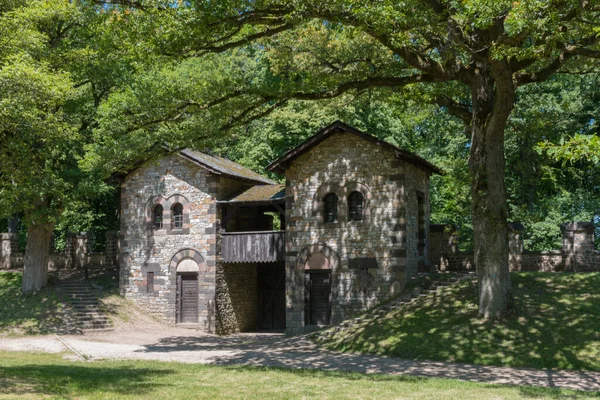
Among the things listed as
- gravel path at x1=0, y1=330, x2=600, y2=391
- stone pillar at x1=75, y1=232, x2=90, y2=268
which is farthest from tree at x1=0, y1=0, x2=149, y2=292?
gravel path at x1=0, y1=330, x2=600, y2=391

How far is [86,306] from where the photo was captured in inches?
1069

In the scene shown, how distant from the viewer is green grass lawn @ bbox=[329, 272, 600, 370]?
16578 millimetres

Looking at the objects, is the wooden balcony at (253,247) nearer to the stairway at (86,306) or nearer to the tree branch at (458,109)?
the stairway at (86,306)

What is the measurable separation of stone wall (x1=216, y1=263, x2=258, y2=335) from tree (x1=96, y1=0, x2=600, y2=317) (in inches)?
382

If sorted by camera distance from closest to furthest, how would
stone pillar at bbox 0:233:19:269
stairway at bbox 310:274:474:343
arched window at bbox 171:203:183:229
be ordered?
stairway at bbox 310:274:474:343, arched window at bbox 171:203:183:229, stone pillar at bbox 0:233:19:269

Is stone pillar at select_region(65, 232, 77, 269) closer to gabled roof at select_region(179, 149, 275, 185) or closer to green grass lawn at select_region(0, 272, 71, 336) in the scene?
green grass lawn at select_region(0, 272, 71, 336)

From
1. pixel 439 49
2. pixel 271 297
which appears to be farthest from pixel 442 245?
pixel 439 49

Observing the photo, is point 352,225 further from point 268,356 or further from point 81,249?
point 81,249

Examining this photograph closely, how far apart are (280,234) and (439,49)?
11.9m

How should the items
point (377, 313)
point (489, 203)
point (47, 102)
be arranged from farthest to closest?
point (377, 313), point (47, 102), point (489, 203)

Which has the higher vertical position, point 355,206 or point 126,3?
point 126,3

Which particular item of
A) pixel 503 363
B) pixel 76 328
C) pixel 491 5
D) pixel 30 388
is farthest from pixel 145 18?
pixel 76 328

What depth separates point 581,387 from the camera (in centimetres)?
1342

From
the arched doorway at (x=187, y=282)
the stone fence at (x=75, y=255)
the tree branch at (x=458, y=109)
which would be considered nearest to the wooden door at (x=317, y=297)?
the arched doorway at (x=187, y=282)
